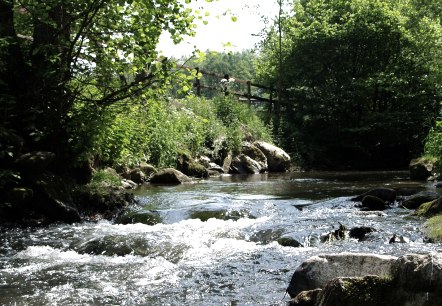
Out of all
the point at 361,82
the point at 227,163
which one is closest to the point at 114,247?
the point at 227,163

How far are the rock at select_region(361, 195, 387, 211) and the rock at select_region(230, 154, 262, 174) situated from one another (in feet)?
33.3

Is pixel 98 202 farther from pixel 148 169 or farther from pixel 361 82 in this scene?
pixel 361 82

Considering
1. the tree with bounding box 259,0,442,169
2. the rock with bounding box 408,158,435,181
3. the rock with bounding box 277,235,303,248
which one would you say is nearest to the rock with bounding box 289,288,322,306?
the rock with bounding box 277,235,303,248

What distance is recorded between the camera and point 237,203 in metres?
10.4

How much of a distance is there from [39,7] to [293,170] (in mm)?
16246

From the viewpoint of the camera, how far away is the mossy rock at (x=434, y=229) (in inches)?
269

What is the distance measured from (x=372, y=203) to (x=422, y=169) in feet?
21.5

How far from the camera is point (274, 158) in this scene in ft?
70.8

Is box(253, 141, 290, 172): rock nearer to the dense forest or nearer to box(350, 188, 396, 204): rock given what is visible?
the dense forest

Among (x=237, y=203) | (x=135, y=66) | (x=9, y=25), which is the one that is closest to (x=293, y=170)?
(x=237, y=203)

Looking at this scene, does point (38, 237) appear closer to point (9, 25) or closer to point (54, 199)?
point (54, 199)

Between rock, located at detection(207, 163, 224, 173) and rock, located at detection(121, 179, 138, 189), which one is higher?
rock, located at detection(207, 163, 224, 173)

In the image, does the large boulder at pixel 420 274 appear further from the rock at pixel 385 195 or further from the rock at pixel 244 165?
the rock at pixel 244 165

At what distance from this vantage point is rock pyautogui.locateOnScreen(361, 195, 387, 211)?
9844 millimetres
